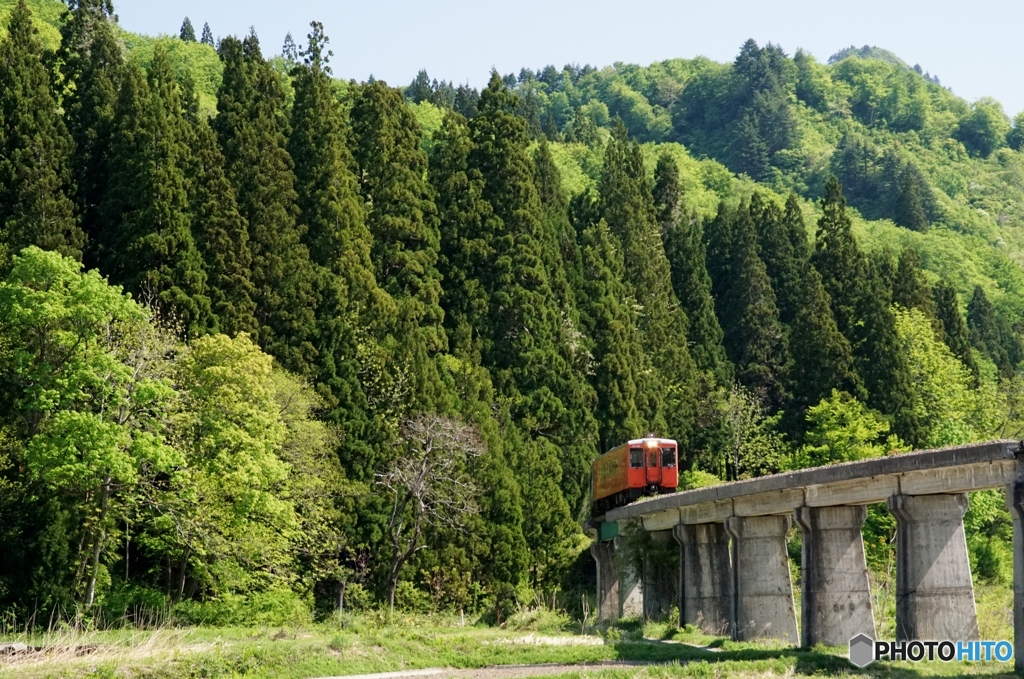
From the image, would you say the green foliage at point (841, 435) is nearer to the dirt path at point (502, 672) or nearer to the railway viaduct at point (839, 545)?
the railway viaduct at point (839, 545)

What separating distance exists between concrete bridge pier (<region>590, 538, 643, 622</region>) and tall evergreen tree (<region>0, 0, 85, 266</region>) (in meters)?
20.9

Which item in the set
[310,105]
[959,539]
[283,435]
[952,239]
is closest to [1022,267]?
[952,239]

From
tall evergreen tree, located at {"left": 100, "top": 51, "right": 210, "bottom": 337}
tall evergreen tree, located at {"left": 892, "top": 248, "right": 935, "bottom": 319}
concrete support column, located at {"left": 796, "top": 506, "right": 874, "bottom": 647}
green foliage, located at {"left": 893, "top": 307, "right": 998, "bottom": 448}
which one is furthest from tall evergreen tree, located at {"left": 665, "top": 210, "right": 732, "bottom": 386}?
concrete support column, located at {"left": 796, "top": 506, "right": 874, "bottom": 647}

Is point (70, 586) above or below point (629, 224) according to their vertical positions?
below

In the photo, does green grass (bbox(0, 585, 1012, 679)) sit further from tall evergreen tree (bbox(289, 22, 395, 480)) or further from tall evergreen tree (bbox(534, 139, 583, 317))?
tall evergreen tree (bbox(534, 139, 583, 317))

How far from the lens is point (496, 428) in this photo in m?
53.5

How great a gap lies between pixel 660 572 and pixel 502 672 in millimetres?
18939

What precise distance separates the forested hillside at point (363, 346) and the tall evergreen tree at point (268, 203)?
0.13 m

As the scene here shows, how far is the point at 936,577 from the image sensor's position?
2608 centimetres

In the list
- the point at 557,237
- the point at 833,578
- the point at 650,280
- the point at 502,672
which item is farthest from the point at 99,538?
the point at 650,280

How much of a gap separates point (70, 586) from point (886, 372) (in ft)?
125

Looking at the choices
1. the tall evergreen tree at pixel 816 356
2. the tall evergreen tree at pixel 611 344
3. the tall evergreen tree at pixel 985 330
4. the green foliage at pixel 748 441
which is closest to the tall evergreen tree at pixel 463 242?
the tall evergreen tree at pixel 611 344

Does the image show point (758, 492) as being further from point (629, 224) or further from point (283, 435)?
point (629, 224)

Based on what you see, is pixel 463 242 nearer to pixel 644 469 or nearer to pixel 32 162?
pixel 644 469
